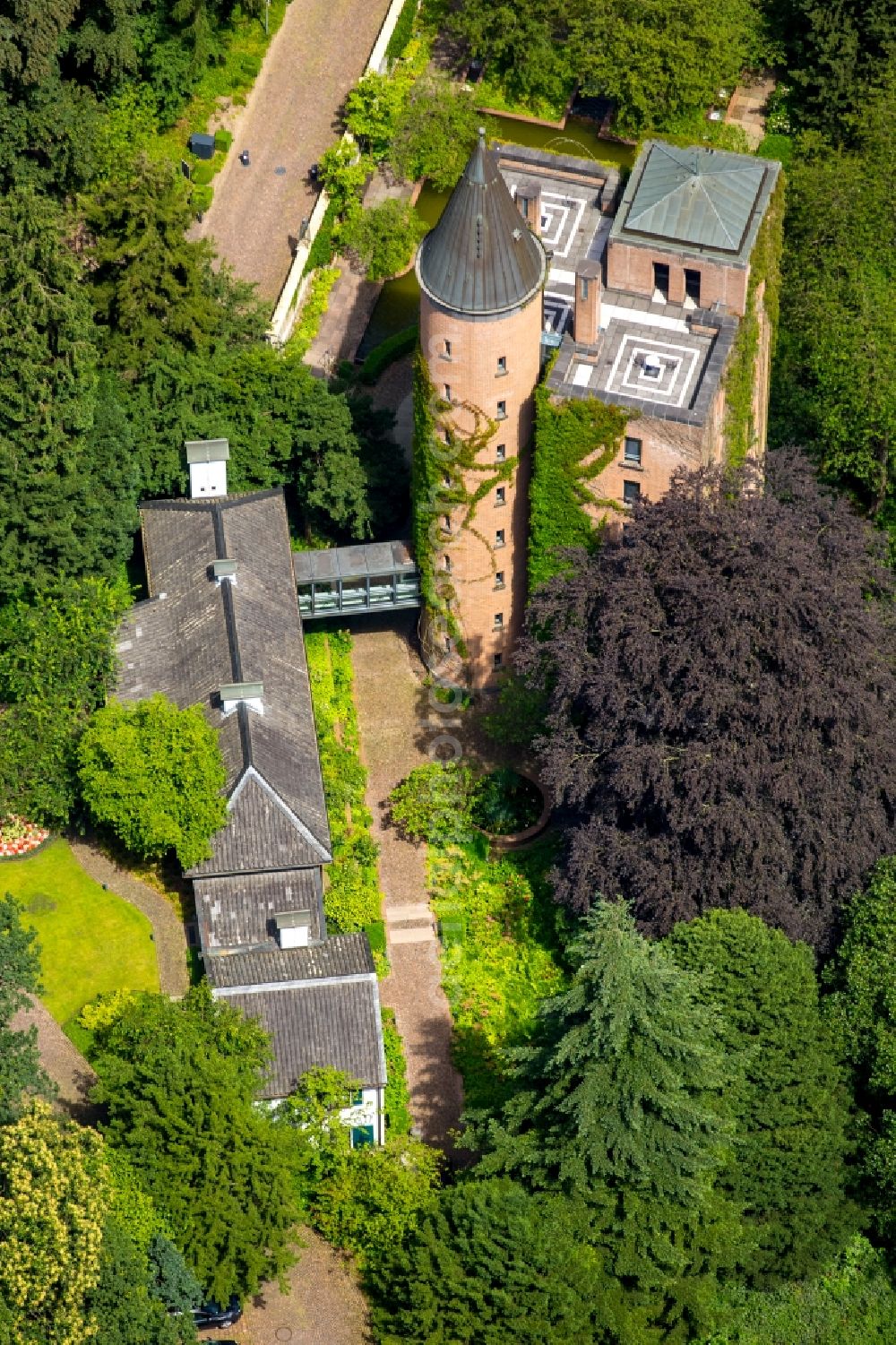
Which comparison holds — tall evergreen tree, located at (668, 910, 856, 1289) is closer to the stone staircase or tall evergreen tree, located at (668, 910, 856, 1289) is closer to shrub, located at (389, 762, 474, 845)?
the stone staircase

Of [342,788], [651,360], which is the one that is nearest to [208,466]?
[342,788]

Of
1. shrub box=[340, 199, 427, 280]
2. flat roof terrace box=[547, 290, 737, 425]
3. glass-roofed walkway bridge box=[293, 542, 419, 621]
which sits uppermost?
shrub box=[340, 199, 427, 280]

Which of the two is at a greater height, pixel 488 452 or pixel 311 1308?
pixel 488 452

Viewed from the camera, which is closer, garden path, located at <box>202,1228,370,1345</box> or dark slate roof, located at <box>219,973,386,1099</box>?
garden path, located at <box>202,1228,370,1345</box>

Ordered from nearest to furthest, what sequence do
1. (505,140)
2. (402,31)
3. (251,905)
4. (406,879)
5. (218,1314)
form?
(218,1314)
(251,905)
(406,879)
(505,140)
(402,31)

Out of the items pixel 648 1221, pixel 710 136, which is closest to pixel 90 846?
pixel 648 1221

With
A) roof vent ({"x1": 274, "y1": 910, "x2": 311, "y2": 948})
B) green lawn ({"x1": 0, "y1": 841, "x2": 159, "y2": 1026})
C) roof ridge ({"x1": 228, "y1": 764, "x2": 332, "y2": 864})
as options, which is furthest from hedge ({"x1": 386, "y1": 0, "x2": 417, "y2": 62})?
roof vent ({"x1": 274, "y1": 910, "x2": 311, "y2": 948})

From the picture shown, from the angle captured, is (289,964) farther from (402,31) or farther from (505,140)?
(402,31)
